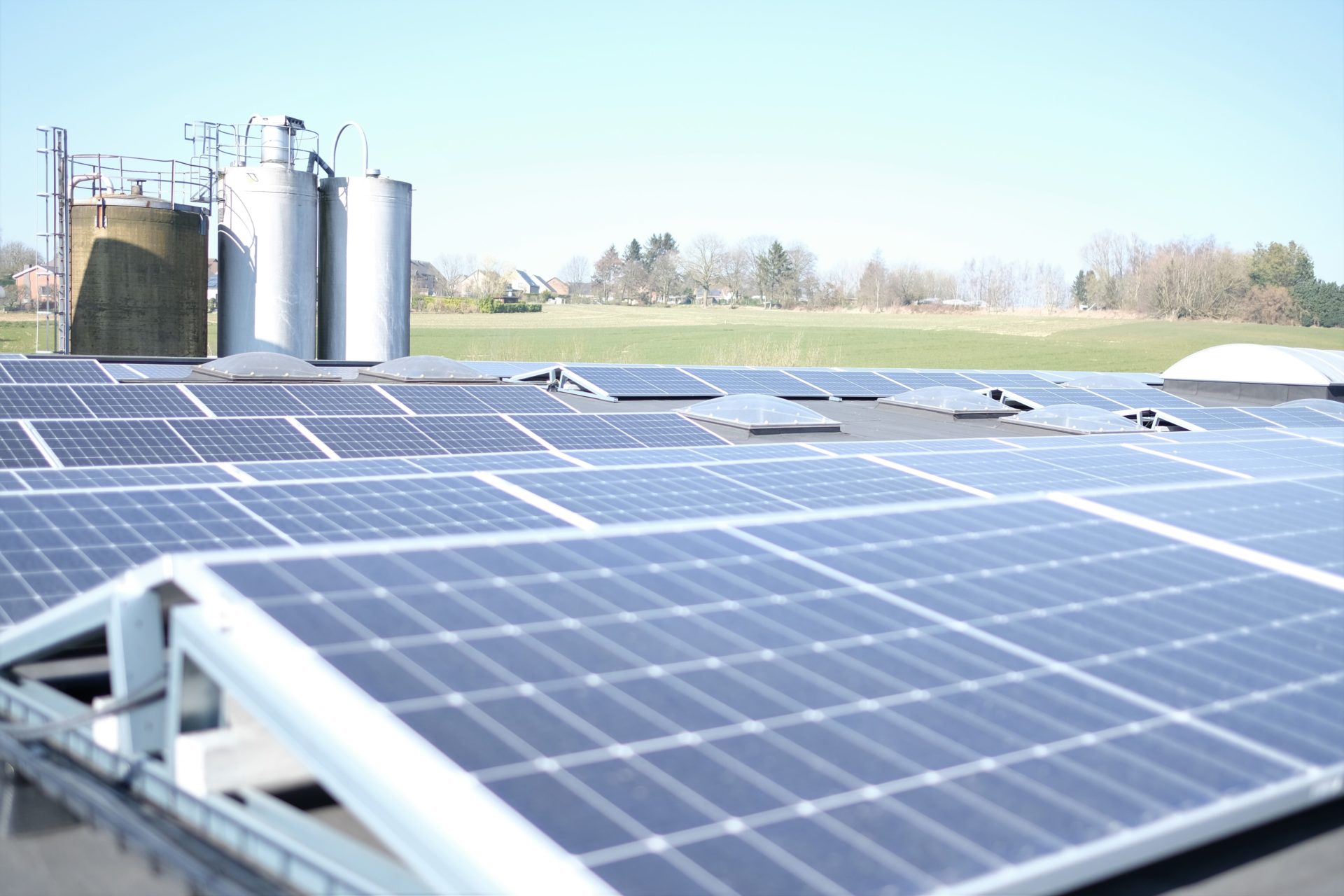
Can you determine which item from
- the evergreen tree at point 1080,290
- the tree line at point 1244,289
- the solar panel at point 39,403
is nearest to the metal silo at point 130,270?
the solar panel at point 39,403

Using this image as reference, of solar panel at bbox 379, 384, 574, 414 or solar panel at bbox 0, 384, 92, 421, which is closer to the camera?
solar panel at bbox 0, 384, 92, 421

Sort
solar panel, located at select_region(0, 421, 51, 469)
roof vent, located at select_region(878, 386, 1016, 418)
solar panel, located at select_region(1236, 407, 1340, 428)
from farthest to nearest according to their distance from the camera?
solar panel, located at select_region(1236, 407, 1340, 428) → roof vent, located at select_region(878, 386, 1016, 418) → solar panel, located at select_region(0, 421, 51, 469)

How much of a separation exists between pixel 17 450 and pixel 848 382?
23995 millimetres

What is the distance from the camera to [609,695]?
4.76 m

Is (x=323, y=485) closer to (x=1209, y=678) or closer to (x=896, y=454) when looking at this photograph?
(x=896, y=454)

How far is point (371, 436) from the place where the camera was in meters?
21.4

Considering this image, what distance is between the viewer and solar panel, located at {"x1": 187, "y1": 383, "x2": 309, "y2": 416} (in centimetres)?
2200

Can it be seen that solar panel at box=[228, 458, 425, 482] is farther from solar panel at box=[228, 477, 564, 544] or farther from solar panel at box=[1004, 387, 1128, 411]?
solar panel at box=[1004, 387, 1128, 411]

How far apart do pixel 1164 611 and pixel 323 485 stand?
30.0 ft

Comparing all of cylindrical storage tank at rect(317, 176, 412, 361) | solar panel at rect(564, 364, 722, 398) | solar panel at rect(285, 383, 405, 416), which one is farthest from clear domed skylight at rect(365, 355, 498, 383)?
cylindrical storage tank at rect(317, 176, 412, 361)

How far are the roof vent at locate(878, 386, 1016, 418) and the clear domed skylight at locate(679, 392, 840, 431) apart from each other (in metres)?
5.78

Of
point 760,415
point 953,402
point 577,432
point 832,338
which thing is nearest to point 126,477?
point 577,432

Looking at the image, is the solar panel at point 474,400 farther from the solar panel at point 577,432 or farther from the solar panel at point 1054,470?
the solar panel at point 1054,470

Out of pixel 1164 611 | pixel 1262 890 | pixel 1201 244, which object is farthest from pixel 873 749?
pixel 1201 244
